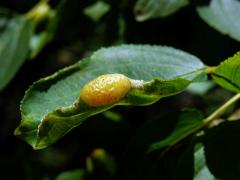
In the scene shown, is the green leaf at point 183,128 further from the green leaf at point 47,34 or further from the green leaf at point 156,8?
the green leaf at point 47,34

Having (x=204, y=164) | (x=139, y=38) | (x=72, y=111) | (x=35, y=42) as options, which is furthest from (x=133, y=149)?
(x=35, y=42)

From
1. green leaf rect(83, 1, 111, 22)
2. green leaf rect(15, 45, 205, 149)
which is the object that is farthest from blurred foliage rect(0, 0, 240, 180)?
green leaf rect(15, 45, 205, 149)

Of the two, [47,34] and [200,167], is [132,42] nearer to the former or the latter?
[47,34]

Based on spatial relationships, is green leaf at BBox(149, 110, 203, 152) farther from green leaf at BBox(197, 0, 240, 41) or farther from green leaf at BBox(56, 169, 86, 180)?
green leaf at BBox(56, 169, 86, 180)

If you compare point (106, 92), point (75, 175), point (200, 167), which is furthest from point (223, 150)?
point (75, 175)

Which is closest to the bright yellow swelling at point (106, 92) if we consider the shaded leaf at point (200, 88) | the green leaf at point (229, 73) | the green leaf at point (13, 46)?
the green leaf at point (229, 73)

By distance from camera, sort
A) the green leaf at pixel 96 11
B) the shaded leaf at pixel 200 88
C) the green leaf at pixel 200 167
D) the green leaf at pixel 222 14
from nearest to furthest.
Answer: the green leaf at pixel 200 167
the green leaf at pixel 222 14
the green leaf at pixel 96 11
the shaded leaf at pixel 200 88

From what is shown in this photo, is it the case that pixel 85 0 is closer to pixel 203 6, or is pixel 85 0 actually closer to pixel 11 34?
pixel 11 34
